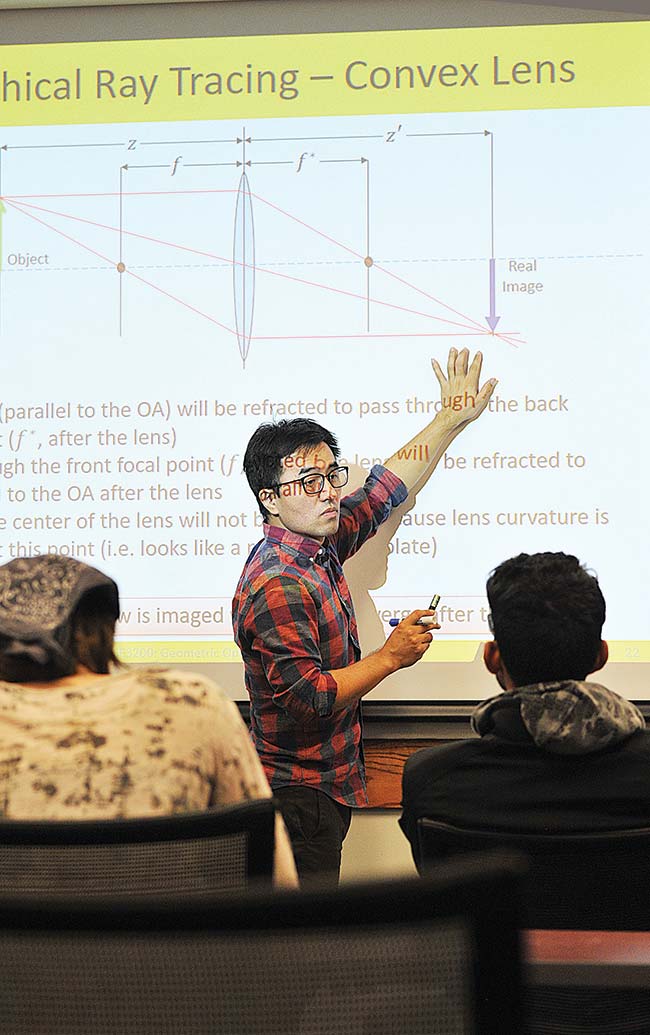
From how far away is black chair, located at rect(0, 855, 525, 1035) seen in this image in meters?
0.63

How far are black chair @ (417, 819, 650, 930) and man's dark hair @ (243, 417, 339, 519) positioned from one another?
1434 millimetres

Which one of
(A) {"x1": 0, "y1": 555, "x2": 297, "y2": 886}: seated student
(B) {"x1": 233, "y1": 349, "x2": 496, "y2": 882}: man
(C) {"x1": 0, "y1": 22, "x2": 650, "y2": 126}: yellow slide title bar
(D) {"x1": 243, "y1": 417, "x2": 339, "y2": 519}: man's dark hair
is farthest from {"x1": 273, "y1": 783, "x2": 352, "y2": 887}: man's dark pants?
(C) {"x1": 0, "y1": 22, "x2": 650, "y2": 126}: yellow slide title bar

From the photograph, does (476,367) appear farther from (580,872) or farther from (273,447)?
(580,872)

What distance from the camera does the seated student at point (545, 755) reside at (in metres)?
1.46

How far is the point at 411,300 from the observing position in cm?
310

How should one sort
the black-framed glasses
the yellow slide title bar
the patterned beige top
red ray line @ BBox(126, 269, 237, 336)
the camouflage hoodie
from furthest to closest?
red ray line @ BBox(126, 269, 237, 336) → the yellow slide title bar → the black-framed glasses → the camouflage hoodie → the patterned beige top

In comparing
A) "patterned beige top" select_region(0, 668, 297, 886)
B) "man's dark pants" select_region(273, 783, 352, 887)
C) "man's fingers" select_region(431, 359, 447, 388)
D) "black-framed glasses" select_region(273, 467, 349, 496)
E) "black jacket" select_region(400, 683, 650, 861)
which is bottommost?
"man's dark pants" select_region(273, 783, 352, 887)

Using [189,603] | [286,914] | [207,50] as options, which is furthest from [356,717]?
[286,914]

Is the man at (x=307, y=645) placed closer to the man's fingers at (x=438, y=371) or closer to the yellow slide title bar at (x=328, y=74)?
the man's fingers at (x=438, y=371)

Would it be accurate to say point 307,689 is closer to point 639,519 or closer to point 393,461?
point 393,461

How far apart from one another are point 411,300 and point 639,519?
837 mm

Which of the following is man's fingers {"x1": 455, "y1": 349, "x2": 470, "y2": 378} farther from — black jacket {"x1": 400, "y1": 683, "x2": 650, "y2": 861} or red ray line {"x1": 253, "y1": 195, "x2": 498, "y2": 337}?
black jacket {"x1": 400, "y1": 683, "x2": 650, "y2": 861}

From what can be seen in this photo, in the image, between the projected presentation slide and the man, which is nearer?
the man

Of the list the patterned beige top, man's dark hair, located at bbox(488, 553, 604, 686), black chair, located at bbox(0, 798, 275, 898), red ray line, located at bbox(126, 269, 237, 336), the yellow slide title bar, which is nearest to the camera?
black chair, located at bbox(0, 798, 275, 898)
